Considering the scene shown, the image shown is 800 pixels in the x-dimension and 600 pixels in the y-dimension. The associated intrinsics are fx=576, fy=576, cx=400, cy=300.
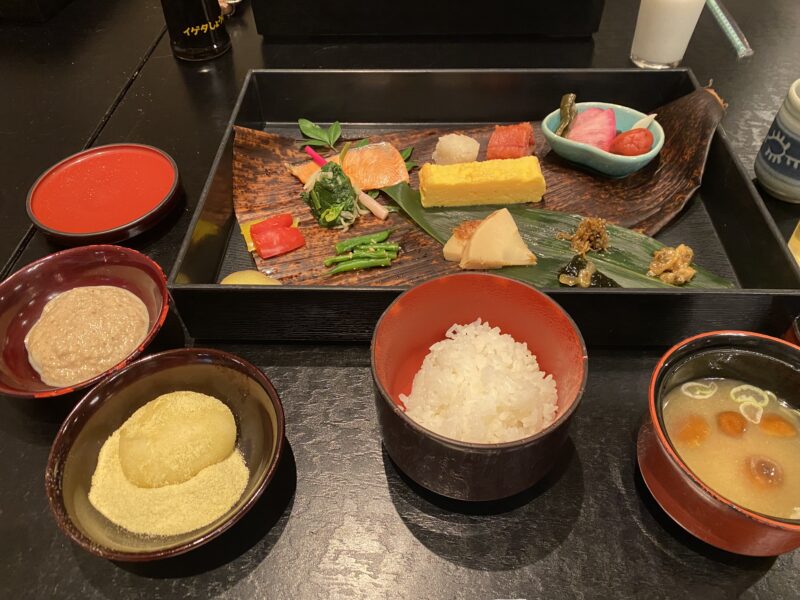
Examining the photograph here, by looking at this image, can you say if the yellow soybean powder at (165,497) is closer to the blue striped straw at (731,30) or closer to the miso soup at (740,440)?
the miso soup at (740,440)

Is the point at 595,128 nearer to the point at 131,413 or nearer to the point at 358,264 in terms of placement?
the point at 358,264

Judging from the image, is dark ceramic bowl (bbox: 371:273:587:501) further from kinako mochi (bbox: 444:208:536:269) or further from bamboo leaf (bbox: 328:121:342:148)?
bamboo leaf (bbox: 328:121:342:148)

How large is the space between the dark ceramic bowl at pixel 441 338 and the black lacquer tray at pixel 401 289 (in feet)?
0.43

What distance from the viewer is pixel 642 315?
1491 millimetres

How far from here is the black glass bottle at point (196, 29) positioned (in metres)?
2.65

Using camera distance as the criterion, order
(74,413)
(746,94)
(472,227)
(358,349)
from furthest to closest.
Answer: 1. (746,94)
2. (472,227)
3. (358,349)
4. (74,413)

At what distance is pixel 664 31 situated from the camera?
2611 millimetres

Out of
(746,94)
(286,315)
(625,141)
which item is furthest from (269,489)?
(746,94)

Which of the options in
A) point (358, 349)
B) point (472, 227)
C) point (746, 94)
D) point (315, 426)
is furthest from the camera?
point (746, 94)

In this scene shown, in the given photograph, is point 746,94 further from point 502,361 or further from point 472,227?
point 502,361

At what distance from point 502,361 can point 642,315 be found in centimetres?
43

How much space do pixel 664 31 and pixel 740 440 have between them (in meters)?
2.12

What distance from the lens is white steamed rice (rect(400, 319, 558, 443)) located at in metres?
1.22

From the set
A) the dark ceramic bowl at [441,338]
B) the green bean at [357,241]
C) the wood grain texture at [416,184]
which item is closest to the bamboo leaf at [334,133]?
the wood grain texture at [416,184]
